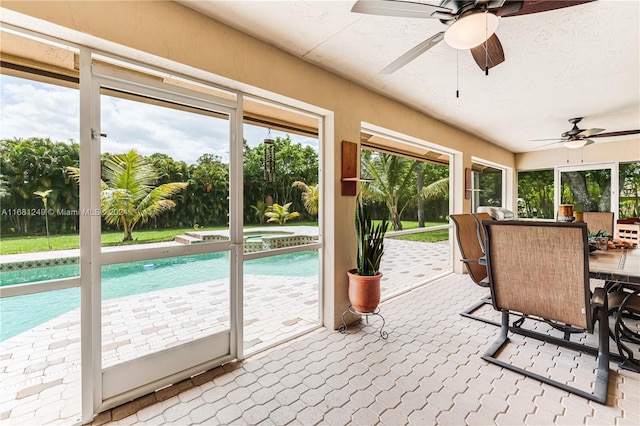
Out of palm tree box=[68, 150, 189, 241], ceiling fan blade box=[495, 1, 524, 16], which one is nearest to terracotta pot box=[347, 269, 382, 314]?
palm tree box=[68, 150, 189, 241]

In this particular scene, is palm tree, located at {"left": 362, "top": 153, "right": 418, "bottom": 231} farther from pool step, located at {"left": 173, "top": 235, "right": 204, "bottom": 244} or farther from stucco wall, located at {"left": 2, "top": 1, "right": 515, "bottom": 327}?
pool step, located at {"left": 173, "top": 235, "right": 204, "bottom": 244}

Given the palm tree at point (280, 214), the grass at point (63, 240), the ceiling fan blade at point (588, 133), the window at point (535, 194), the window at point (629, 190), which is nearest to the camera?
the grass at point (63, 240)

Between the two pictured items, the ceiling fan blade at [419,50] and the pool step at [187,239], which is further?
the pool step at [187,239]

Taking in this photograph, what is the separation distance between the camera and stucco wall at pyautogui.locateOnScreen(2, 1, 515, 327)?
1.55 meters

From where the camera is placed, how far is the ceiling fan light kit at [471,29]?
143 cm

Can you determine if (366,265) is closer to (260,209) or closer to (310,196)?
(310,196)

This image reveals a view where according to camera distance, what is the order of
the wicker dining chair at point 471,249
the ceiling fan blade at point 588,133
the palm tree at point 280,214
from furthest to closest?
the ceiling fan blade at point 588,133 < the wicker dining chair at point 471,249 < the palm tree at point 280,214

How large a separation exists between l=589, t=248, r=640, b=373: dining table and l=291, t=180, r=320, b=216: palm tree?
221cm

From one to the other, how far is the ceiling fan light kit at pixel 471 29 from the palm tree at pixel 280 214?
1.81 metres

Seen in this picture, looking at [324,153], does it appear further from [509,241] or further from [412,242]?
→ [412,242]

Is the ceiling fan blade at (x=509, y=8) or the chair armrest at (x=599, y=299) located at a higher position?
the ceiling fan blade at (x=509, y=8)

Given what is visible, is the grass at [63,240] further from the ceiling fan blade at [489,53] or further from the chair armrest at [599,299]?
the chair armrest at [599,299]

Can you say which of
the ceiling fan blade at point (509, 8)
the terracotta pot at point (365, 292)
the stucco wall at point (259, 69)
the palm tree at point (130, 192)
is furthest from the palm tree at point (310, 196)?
the ceiling fan blade at point (509, 8)

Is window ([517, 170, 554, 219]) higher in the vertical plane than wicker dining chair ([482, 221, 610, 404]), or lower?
higher
